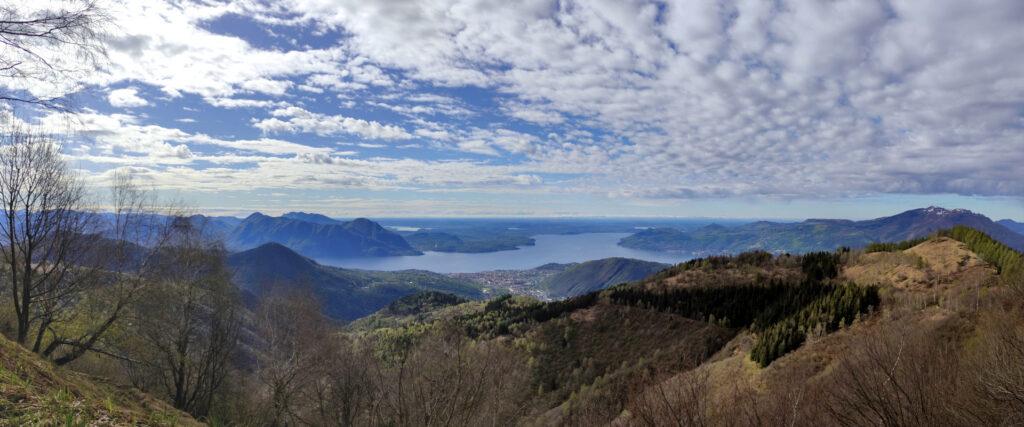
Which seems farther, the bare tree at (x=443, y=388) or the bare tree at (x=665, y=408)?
the bare tree at (x=443, y=388)

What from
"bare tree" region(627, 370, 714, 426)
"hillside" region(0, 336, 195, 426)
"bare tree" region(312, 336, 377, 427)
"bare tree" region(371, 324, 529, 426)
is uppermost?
"hillside" region(0, 336, 195, 426)

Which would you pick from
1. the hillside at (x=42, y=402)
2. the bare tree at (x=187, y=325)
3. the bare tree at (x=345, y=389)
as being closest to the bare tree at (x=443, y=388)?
the bare tree at (x=345, y=389)

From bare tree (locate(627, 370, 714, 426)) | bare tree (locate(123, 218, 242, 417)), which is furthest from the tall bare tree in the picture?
bare tree (locate(627, 370, 714, 426))

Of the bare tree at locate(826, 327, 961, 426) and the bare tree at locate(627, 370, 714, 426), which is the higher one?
the bare tree at locate(826, 327, 961, 426)

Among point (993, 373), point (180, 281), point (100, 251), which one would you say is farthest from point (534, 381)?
point (993, 373)

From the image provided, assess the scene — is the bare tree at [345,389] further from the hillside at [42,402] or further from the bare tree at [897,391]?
the bare tree at [897,391]

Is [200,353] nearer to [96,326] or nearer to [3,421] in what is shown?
[96,326]

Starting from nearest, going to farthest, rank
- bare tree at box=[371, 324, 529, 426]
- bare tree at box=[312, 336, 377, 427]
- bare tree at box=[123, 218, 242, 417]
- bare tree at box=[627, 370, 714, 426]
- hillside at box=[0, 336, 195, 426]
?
hillside at box=[0, 336, 195, 426] < bare tree at box=[627, 370, 714, 426] < bare tree at box=[371, 324, 529, 426] < bare tree at box=[123, 218, 242, 417] < bare tree at box=[312, 336, 377, 427]

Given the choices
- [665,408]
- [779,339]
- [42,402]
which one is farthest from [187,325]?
[779,339]

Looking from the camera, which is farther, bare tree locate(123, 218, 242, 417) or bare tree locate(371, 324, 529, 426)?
bare tree locate(123, 218, 242, 417)

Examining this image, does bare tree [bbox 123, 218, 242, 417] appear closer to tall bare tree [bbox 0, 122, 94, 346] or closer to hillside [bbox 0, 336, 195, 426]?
tall bare tree [bbox 0, 122, 94, 346]

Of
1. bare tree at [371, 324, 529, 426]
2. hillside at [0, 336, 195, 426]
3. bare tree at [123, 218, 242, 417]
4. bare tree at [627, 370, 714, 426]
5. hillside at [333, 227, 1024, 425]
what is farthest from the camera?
bare tree at [123, 218, 242, 417]
